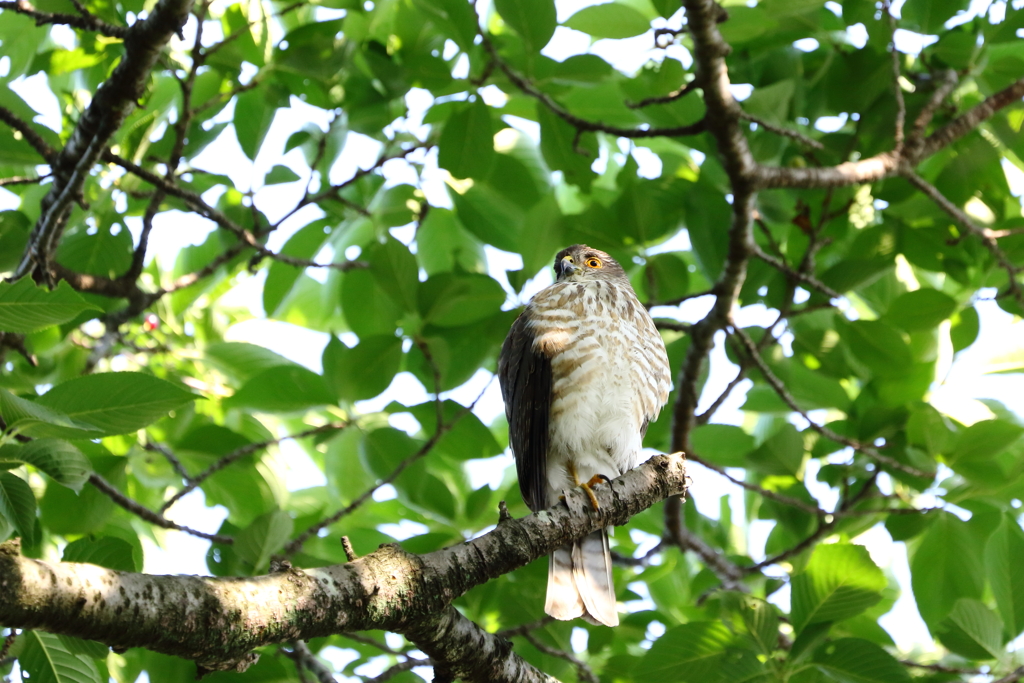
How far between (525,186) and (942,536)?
2.94m

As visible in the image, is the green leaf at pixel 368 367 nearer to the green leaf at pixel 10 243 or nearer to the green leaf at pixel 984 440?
the green leaf at pixel 10 243

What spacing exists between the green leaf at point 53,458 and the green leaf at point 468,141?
2.59 m

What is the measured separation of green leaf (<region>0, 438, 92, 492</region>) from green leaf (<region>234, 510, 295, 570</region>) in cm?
113

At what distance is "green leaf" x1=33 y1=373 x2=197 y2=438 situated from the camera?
2381mm

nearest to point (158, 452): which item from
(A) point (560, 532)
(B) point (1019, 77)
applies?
(A) point (560, 532)

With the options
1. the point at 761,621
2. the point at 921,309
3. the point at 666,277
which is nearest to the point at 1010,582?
the point at 761,621

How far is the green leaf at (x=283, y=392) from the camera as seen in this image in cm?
430

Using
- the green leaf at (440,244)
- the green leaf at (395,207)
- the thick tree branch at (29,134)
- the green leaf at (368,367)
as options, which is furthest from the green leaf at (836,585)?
the thick tree branch at (29,134)

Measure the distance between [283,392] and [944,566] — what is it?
355cm

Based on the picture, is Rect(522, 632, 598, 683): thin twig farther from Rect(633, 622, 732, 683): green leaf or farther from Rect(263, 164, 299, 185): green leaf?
Rect(263, 164, 299, 185): green leaf

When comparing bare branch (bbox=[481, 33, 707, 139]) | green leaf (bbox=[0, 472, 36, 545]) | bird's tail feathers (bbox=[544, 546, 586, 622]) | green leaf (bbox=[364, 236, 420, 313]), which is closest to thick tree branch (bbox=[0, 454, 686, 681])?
green leaf (bbox=[0, 472, 36, 545])

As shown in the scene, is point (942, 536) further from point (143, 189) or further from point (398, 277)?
point (143, 189)

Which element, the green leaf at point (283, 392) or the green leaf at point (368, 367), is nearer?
the green leaf at point (368, 367)

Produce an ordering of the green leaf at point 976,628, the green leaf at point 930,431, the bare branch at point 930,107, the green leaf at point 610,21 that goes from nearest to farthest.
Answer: the green leaf at point 976,628 → the green leaf at point 610,21 → the green leaf at point 930,431 → the bare branch at point 930,107
